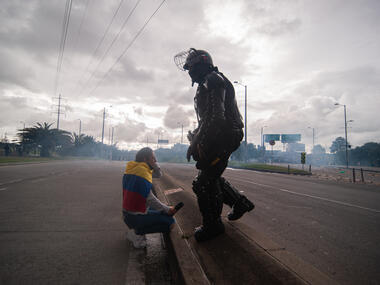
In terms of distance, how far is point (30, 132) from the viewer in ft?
140

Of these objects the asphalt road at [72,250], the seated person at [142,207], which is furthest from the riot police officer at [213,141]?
the asphalt road at [72,250]

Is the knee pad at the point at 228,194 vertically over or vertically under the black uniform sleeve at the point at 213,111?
under

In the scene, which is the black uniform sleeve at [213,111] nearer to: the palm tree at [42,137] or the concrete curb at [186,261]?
the concrete curb at [186,261]

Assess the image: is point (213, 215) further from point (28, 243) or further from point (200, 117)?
point (28, 243)

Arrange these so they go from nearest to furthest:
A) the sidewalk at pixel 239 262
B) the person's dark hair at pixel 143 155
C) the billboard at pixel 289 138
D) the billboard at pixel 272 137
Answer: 1. the sidewalk at pixel 239 262
2. the person's dark hair at pixel 143 155
3. the billboard at pixel 272 137
4. the billboard at pixel 289 138

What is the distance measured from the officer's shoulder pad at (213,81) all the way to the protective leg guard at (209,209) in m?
0.97

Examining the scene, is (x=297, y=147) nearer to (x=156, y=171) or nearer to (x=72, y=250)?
(x=156, y=171)

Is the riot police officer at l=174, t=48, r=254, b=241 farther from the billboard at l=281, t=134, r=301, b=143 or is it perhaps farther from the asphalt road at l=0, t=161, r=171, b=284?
the billboard at l=281, t=134, r=301, b=143

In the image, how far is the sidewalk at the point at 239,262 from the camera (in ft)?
5.03

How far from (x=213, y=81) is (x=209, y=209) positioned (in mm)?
1336

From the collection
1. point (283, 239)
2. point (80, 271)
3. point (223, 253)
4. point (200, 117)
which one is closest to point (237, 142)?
point (200, 117)

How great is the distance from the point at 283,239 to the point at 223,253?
4.20ft

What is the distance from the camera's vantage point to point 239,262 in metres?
1.75

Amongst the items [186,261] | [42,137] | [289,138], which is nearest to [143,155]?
[186,261]
